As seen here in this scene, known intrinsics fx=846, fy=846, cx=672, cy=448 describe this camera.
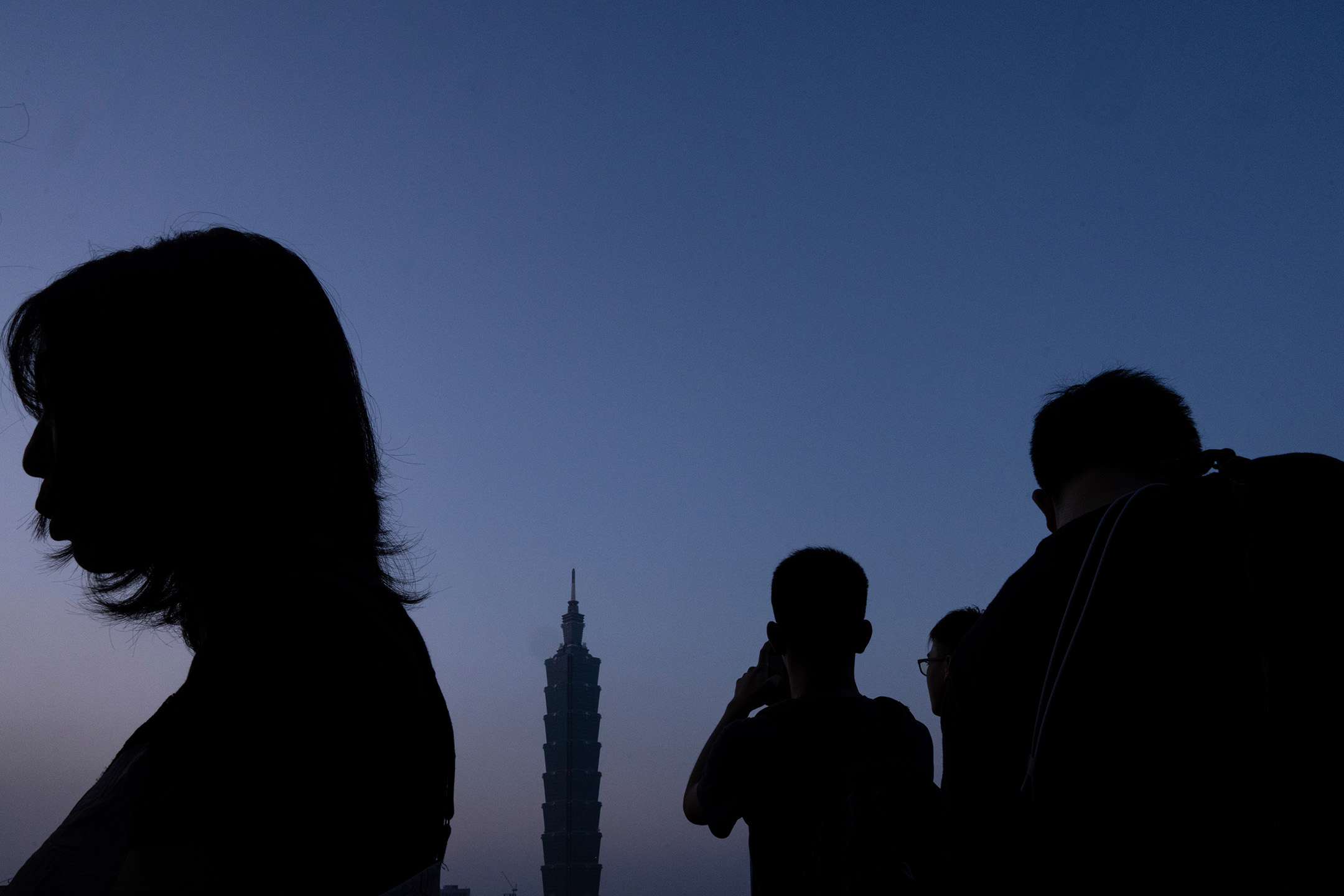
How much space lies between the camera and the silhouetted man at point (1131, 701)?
1603 mm

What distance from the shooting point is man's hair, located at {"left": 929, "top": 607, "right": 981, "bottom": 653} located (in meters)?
5.09

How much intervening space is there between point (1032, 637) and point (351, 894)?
4.93 ft

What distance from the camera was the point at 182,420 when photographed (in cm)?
146

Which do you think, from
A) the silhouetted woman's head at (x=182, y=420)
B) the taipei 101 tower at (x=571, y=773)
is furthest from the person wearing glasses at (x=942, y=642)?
the taipei 101 tower at (x=571, y=773)

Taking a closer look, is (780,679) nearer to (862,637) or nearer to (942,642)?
(862,637)

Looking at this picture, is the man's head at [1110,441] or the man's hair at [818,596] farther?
the man's hair at [818,596]

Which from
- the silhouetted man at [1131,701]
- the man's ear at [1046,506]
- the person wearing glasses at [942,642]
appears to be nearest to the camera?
→ the silhouetted man at [1131,701]

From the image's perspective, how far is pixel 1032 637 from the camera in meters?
1.94

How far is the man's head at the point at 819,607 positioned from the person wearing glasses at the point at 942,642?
1.74 metres

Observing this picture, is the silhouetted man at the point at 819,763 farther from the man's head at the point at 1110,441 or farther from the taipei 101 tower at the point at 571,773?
the taipei 101 tower at the point at 571,773

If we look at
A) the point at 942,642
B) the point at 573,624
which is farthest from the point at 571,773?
the point at 942,642

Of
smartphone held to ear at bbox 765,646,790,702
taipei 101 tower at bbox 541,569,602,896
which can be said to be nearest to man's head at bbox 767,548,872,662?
smartphone held to ear at bbox 765,646,790,702

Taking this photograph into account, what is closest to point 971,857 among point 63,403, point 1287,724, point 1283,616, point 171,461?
point 1287,724

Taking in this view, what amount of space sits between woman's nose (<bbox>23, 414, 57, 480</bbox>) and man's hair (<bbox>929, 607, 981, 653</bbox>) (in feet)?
15.2
